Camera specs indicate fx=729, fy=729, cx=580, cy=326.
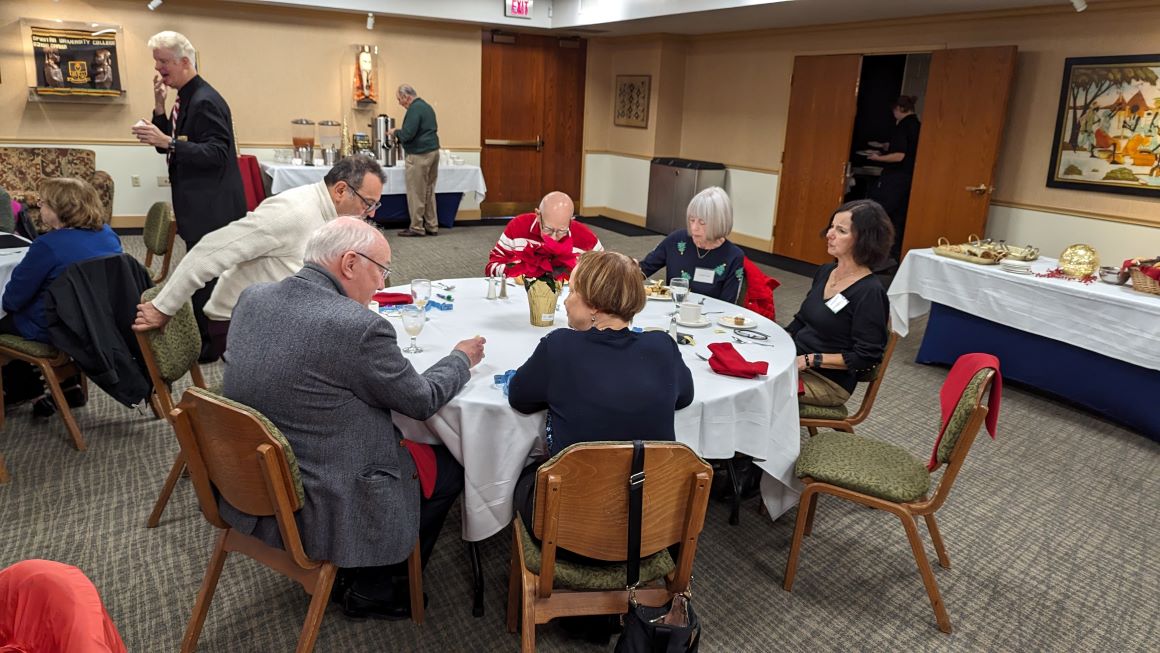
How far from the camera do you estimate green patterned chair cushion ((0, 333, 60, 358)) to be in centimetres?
297

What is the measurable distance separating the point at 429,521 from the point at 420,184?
6524mm

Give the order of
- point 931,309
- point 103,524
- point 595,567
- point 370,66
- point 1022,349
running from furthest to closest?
point 370,66 → point 931,309 → point 1022,349 → point 103,524 → point 595,567

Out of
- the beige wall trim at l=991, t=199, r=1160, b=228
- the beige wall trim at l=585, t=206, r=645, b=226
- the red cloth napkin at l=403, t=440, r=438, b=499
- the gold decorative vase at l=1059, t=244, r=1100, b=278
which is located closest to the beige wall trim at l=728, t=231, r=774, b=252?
the beige wall trim at l=585, t=206, r=645, b=226

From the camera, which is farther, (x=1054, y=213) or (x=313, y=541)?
(x=1054, y=213)

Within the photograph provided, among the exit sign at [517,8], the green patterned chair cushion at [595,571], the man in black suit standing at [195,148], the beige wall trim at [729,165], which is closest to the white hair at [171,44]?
the man in black suit standing at [195,148]

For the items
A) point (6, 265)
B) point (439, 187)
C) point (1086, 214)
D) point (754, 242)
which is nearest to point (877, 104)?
point (754, 242)

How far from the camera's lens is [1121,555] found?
2727 millimetres

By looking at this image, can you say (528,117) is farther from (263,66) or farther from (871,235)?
(871,235)

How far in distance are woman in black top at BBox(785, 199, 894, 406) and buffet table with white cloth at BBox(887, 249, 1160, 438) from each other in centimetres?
178

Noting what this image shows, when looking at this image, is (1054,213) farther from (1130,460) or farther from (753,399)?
(753,399)

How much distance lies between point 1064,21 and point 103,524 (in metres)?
6.96

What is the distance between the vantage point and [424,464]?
1.99 m

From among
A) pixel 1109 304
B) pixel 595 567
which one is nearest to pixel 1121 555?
pixel 1109 304

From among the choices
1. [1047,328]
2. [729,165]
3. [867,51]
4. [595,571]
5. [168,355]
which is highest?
[867,51]
